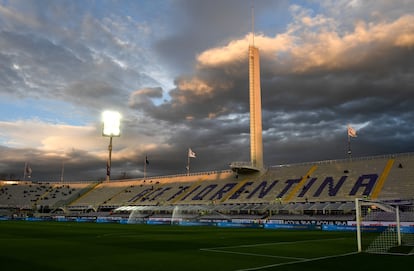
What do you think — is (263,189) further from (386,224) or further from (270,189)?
(386,224)

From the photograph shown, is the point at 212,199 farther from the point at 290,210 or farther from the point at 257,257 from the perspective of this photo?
the point at 257,257

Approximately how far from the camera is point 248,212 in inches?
2923

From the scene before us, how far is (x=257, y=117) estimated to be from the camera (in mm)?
87250

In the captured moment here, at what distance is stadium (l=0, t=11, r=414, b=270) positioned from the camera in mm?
19438

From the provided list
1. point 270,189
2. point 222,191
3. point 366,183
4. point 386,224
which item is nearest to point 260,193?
point 270,189

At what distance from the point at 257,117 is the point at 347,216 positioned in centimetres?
3461

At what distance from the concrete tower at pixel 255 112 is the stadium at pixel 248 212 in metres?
0.23

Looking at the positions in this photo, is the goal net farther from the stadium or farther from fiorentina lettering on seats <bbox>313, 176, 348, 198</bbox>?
fiorentina lettering on seats <bbox>313, 176, 348, 198</bbox>

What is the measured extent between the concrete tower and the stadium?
0.23 meters

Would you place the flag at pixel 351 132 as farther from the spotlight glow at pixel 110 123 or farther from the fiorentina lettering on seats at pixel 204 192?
the spotlight glow at pixel 110 123

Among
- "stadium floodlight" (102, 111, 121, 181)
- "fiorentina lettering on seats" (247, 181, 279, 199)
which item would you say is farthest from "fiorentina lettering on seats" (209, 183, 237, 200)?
"stadium floodlight" (102, 111, 121, 181)

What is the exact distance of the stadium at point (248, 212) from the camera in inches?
765

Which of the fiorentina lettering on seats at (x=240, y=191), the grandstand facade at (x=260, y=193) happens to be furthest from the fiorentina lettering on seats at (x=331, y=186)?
the fiorentina lettering on seats at (x=240, y=191)

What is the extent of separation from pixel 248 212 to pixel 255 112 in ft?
78.7
